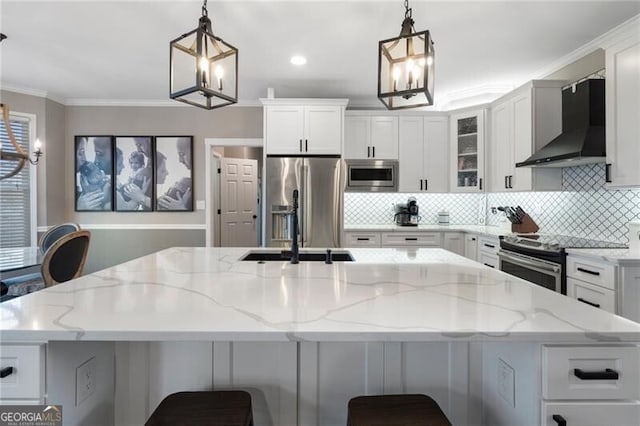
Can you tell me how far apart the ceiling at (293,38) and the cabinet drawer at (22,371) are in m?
2.32

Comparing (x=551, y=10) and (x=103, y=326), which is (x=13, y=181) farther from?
(x=551, y=10)

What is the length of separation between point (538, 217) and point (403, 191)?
59.7 inches

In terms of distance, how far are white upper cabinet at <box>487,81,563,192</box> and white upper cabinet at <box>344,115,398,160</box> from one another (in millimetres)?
1239

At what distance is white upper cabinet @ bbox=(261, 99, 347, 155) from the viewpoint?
4035 millimetres

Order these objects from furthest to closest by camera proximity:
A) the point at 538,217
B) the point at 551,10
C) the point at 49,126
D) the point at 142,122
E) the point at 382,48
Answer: the point at 142,122
the point at 49,126
the point at 538,217
the point at 551,10
the point at 382,48

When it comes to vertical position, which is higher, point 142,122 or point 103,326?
point 142,122

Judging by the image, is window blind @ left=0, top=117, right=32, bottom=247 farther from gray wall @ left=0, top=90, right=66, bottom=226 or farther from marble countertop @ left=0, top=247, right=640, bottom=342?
marble countertop @ left=0, top=247, right=640, bottom=342

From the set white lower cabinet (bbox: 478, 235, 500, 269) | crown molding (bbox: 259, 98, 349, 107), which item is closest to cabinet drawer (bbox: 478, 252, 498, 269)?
white lower cabinet (bbox: 478, 235, 500, 269)

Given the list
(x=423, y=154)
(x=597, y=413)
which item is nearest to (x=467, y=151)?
(x=423, y=154)

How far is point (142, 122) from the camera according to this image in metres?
4.62

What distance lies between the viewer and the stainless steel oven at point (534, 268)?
2535mm

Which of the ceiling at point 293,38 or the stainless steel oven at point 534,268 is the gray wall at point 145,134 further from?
the stainless steel oven at point 534,268

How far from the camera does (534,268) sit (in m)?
2.76

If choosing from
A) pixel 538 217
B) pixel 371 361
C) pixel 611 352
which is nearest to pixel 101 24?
pixel 371 361
